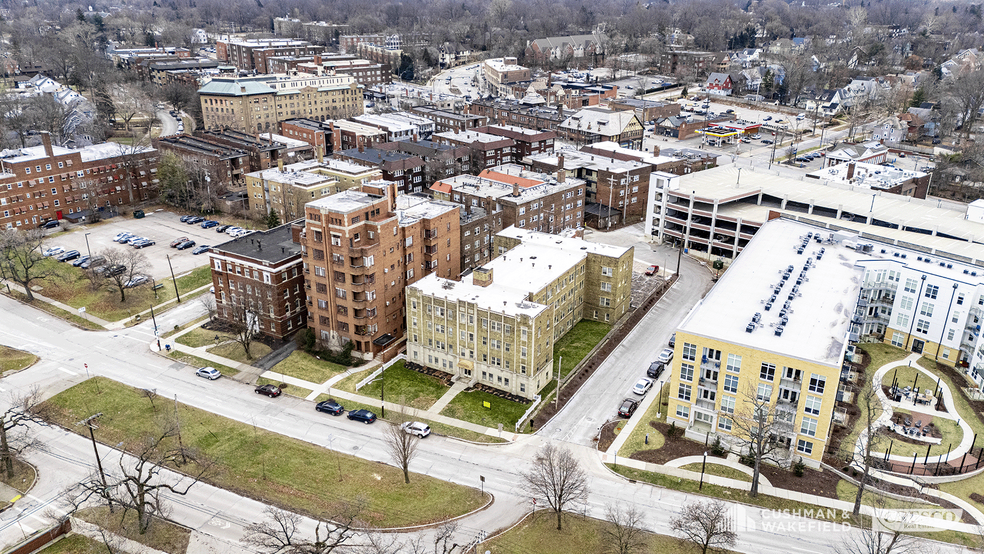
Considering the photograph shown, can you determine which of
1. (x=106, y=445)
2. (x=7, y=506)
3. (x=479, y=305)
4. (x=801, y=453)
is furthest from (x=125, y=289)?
(x=801, y=453)

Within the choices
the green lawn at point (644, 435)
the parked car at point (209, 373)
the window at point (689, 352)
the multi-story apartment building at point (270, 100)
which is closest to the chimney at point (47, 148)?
the multi-story apartment building at point (270, 100)

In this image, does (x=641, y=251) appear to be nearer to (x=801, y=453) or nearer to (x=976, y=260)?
(x=976, y=260)

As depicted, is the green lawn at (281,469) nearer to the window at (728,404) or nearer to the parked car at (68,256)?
the window at (728,404)

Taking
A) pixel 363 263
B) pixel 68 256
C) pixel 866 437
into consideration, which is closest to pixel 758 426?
pixel 866 437

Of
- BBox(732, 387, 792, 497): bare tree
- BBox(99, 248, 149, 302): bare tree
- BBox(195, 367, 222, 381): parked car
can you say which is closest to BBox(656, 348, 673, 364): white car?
BBox(732, 387, 792, 497): bare tree

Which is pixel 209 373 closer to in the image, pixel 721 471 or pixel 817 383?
pixel 721 471

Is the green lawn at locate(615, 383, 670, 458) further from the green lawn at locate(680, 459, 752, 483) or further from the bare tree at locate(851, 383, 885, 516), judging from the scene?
the bare tree at locate(851, 383, 885, 516)
